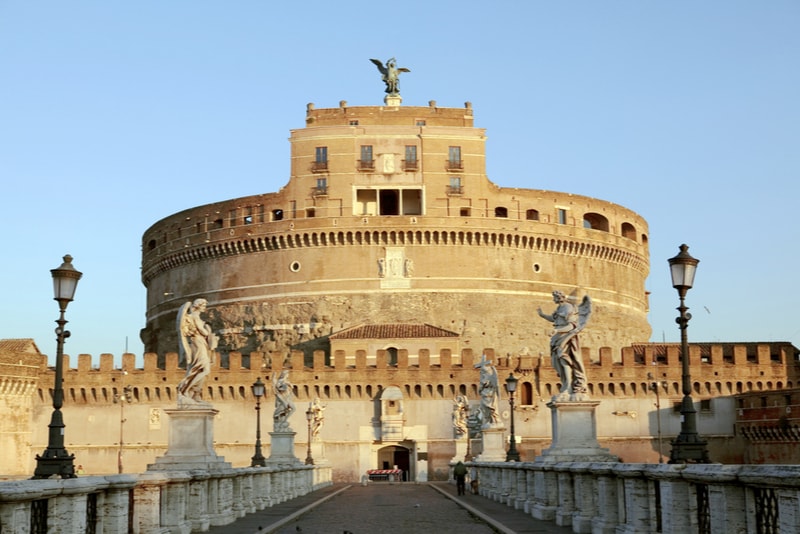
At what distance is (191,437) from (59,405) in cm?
267

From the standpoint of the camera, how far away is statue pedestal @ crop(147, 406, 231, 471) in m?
15.8

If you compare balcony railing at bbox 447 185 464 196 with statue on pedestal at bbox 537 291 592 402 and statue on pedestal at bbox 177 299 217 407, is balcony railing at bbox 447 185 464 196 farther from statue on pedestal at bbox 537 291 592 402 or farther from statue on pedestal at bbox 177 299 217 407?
statue on pedestal at bbox 177 299 217 407

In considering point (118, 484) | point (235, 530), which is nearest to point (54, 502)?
point (118, 484)

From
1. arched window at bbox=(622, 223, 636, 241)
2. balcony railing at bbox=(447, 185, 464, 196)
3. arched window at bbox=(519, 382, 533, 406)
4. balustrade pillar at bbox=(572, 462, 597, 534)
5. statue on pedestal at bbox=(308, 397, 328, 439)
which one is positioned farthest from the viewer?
arched window at bbox=(622, 223, 636, 241)

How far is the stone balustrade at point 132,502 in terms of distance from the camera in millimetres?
7461

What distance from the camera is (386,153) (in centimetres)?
6506

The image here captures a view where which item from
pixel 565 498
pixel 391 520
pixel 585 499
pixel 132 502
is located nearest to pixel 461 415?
pixel 391 520

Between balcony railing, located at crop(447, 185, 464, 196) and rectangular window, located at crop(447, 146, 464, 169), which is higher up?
rectangular window, located at crop(447, 146, 464, 169)

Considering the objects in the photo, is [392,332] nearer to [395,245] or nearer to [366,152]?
[395,245]

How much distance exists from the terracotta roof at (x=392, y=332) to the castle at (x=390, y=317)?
0.41ft

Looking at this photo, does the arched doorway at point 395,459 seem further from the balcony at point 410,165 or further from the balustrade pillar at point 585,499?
the balustrade pillar at point 585,499

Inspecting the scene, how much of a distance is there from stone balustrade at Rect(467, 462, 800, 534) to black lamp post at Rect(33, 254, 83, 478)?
19.6 ft

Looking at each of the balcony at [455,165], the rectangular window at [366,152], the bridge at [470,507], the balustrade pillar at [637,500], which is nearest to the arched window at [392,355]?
the balcony at [455,165]

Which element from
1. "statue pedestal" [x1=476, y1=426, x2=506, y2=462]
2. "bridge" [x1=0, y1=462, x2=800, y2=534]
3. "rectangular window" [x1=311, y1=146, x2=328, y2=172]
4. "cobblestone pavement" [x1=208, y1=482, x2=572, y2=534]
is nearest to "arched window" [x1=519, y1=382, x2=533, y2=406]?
"rectangular window" [x1=311, y1=146, x2=328, y2=172]
